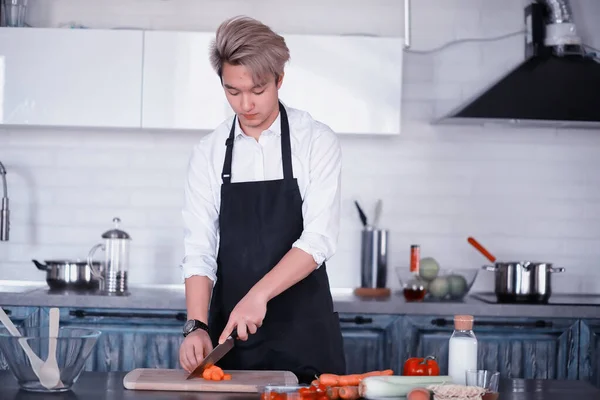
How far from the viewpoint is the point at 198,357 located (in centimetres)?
258

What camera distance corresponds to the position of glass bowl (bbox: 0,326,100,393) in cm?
226

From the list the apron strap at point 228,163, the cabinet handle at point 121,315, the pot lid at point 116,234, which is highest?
the apron strap at point 228,163

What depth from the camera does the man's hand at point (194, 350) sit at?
2.57 meters

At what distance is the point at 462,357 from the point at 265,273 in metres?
0.85

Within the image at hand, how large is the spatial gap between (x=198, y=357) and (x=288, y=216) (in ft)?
1.99

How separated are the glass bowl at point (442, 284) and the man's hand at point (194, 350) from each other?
70.3 inches

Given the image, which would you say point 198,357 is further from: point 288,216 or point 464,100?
point 464,100

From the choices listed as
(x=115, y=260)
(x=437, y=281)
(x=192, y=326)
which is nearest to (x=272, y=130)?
(x=192, y=326)

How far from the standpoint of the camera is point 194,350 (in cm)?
260

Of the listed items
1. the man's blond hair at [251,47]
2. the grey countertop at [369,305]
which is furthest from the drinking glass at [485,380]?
the grey countertop at [369,305]

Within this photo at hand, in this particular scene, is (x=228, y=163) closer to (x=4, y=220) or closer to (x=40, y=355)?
(x=40, y=355)

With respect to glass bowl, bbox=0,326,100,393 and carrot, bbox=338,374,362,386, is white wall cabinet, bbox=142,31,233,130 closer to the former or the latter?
glass bowl, bbox=0,326,100,393

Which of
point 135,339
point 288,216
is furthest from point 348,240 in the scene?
point 288,216

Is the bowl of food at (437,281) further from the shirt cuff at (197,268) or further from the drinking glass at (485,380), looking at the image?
the drinking glass at (485,380)
